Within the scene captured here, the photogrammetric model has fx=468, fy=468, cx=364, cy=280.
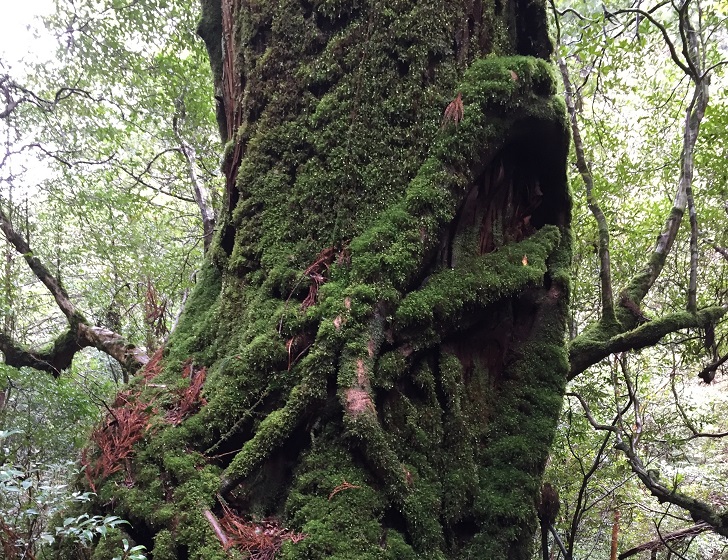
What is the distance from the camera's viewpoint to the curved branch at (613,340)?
458 centimetres

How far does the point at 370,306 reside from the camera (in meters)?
2.44

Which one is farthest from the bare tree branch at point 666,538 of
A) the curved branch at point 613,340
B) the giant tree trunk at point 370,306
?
the giant tree trunk at point 370,306

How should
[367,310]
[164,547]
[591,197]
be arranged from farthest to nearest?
[591,197] → [367,310] → [164,547]

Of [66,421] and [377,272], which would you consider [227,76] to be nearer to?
[377,272]

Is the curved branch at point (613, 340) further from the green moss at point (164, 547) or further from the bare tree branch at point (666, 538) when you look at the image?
the green moss at point (164, 547)

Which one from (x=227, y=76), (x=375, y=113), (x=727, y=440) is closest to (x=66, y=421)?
(x=227, y=76)

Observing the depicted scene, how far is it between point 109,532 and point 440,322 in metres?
1.88

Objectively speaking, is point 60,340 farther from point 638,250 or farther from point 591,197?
point 638,250

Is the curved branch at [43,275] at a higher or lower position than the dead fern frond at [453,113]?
lower

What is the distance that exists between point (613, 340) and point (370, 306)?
3242 millimetres

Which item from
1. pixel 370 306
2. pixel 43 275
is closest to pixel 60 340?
pixel 43 275

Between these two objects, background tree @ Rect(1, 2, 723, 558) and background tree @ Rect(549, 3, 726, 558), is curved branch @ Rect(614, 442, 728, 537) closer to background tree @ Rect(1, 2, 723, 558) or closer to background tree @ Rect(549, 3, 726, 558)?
background tree @ Rect(549, 3, 726, 558)

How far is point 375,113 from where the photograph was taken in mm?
2924

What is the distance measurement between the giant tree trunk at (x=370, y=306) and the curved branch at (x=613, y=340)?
157 centimetres
